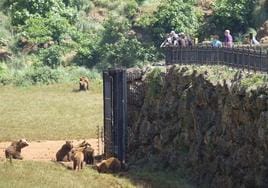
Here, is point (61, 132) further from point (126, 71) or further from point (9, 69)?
point (9, 69)

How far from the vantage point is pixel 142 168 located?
84.6 ft

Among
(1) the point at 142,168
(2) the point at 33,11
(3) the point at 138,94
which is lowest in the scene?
(1) the point at 142,168

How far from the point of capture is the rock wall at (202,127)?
1919 centimetres

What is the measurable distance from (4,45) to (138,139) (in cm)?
3094

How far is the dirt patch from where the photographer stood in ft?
97.6

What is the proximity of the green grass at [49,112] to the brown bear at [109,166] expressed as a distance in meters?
8.48

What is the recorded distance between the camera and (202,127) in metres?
23.2

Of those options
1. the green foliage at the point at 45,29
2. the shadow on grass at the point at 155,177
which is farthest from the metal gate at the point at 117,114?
the green foliage at the point at 45,29

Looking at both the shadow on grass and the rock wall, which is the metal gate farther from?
the shadow on grass

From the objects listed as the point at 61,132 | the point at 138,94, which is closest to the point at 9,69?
the point at 61,132

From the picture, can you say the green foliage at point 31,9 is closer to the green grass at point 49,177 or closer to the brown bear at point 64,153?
the brown bear at point 64,153

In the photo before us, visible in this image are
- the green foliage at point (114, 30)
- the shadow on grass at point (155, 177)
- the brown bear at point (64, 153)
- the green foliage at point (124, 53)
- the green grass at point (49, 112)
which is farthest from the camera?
the green foliage at point (114, 30)

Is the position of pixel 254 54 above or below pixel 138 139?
above

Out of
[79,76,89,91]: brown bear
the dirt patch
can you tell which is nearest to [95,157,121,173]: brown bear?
the dirt patch
